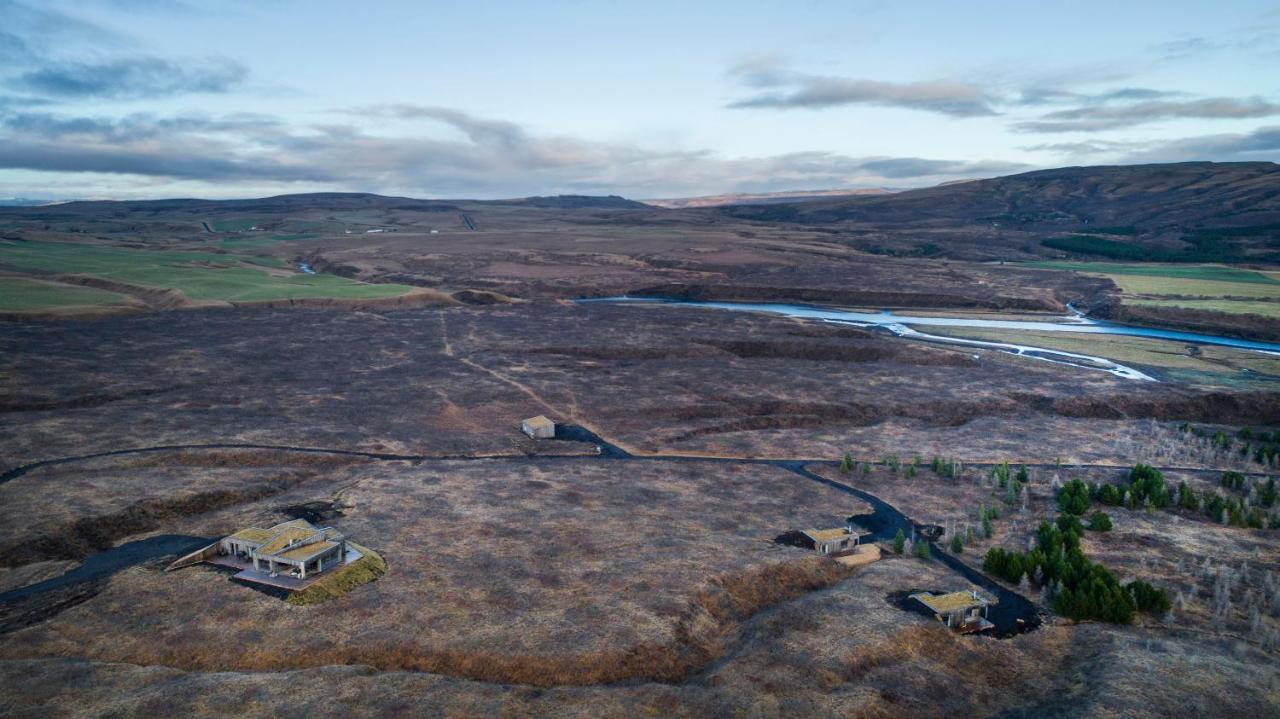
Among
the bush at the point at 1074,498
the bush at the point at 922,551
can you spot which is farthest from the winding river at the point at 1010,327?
the bush at the point at 922,551

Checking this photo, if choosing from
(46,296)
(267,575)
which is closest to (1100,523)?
(267,575)

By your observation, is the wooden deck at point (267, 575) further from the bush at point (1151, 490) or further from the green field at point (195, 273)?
the green field at point (195, 273)

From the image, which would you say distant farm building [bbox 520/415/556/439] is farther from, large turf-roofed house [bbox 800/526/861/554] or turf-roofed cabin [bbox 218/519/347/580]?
large turf-roofed house [bbox 800/526/861/554]

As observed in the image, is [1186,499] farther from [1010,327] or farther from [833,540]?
[1010,327]

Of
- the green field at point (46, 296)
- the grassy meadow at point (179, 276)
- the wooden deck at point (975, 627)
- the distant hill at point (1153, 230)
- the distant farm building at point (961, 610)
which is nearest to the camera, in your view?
the wooden deck at point (975, 627)

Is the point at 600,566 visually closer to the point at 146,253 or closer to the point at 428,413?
the point at 428,413

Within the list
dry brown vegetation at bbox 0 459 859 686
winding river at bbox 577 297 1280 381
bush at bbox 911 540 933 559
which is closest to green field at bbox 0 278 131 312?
winding river at bbox 577 297 1280 381
